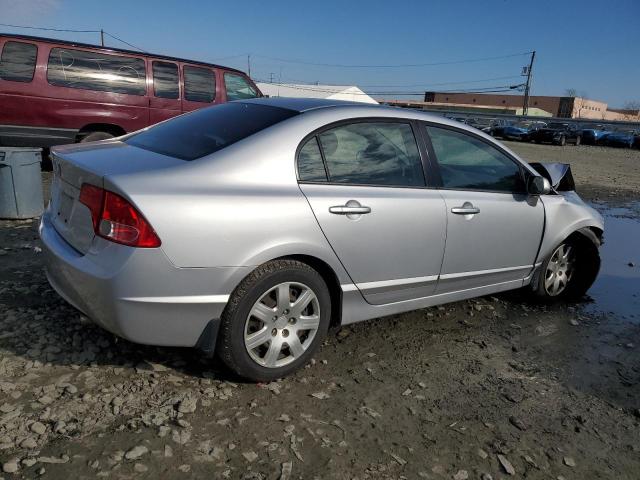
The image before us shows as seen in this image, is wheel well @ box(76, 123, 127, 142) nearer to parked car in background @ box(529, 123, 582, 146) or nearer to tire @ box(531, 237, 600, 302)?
tire @ box(531, 237, 600, 302)

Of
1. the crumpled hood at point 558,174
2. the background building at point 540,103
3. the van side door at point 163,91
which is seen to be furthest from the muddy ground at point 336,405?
the background building at point 540,103

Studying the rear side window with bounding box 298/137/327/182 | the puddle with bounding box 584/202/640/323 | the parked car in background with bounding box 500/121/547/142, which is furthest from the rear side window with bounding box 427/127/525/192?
the parked car in background with bounding box 500/121/547/142

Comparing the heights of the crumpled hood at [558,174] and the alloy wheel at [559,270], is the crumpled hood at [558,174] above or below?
above

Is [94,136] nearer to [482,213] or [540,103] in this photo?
[482,213]

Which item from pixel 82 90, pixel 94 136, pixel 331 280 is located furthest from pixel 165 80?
pixel 331 280

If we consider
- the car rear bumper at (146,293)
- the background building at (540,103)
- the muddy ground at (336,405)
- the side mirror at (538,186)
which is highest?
the background building at (540,103)

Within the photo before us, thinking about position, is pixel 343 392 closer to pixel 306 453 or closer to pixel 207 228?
pixel 306 453

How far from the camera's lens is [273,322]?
293 cm

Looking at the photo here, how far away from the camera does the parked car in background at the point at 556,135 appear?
3409 centimetres

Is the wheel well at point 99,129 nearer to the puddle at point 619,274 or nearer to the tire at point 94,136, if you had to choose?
the tire at point 94,136

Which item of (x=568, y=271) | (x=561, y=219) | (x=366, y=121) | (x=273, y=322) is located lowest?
(x=568, y=271)

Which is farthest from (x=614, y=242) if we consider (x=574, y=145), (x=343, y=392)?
(x=574, y=145)

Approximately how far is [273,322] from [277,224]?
1.83 feet

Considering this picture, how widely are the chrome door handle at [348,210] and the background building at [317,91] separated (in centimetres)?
4427
